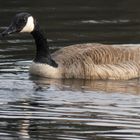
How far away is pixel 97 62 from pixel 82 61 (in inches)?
13.3

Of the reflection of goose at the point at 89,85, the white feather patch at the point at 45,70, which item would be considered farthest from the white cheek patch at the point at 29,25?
the reflection of goose at the point at 89,85

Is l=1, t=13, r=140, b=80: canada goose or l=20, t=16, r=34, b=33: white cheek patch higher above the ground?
l=20, t=16, r=34, b=33: white cheek patch

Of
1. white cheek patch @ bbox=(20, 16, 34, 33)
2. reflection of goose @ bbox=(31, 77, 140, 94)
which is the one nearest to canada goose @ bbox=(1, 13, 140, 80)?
white cheek patch @ bbox=(20, 16, 34, 33)

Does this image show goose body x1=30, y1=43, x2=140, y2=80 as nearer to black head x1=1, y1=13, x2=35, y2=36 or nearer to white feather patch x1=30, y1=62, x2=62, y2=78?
white feather patch x1=30, y1=62, x2=62, y2=78

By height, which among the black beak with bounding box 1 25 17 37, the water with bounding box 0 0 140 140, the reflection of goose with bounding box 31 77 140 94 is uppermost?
the black beak with bounding box 1 25 17 37

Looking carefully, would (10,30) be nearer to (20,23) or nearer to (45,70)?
(20,23)

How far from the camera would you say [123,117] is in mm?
14547

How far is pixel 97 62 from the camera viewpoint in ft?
61.4

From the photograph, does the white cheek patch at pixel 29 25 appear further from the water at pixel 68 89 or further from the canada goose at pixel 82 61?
the water at pixel 68 89

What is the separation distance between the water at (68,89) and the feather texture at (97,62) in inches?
13.9

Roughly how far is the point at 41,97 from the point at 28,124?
2.13 m

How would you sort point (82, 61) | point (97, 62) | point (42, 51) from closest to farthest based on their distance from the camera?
1. point (82, 61)
2. point (97, 62)
3. point (42, 51)

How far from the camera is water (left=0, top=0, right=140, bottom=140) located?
1379 cm

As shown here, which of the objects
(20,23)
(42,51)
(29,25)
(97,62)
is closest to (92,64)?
(97,62)
